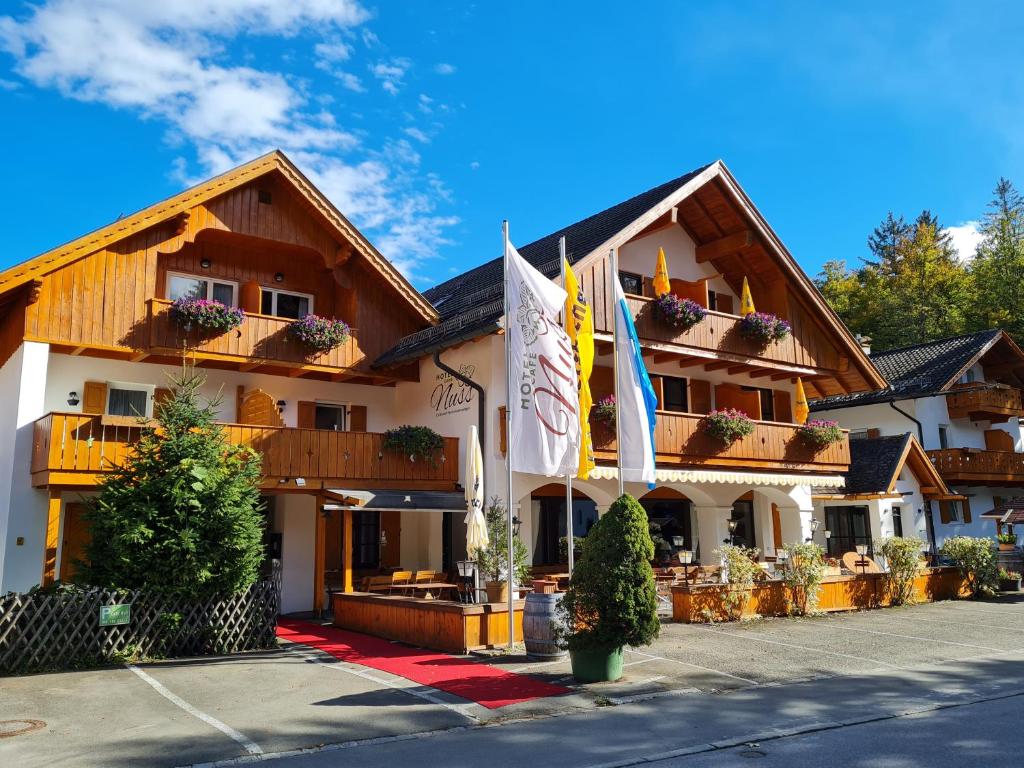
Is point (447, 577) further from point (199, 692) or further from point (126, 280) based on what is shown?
point (126, 280)

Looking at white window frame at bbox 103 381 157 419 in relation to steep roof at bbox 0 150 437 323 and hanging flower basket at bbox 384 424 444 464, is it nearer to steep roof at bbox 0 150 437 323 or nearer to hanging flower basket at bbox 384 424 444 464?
steep roof at bbox 0 150 437 323

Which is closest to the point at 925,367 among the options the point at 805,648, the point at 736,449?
the point at 736,449

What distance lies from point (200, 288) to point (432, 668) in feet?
37.1

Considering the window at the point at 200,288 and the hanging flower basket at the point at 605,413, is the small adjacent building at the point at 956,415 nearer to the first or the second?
the hanging flower basket at the point at 605,413

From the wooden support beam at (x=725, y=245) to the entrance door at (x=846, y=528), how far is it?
12778mm

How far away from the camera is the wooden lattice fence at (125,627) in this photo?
39.7 feet

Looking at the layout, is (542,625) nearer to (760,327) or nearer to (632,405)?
(632,405)

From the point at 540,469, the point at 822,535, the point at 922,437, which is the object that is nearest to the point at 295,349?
the point at 540,469

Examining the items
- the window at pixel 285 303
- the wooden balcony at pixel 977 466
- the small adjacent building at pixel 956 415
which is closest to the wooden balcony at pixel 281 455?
the window at pixel 285 303

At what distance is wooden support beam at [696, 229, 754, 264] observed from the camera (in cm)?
2280

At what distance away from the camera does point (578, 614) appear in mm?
11195

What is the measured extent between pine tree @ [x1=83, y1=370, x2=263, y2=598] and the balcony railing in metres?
3.66

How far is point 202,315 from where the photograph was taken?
17703 millimetres

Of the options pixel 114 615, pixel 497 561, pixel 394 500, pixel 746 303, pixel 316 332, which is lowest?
pixel 114 615
